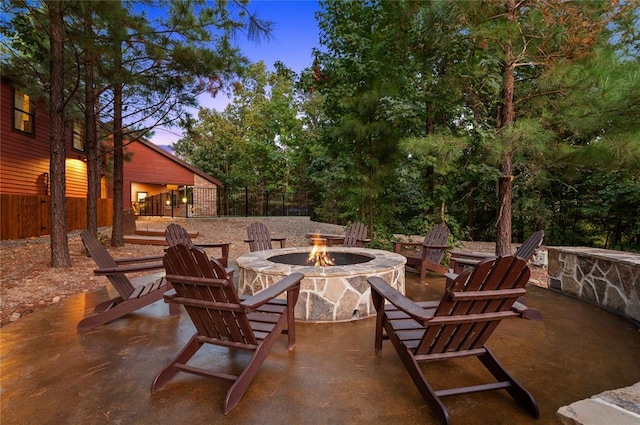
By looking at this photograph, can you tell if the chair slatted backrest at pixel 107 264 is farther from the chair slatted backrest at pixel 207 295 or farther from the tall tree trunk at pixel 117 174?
the tall tree trunk at pixel 117 174

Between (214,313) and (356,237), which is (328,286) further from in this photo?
(356,237)

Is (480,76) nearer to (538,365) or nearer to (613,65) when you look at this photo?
(613,65)

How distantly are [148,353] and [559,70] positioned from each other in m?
5.59

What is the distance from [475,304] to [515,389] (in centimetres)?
52

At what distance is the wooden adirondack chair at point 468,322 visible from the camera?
1740 millimetres

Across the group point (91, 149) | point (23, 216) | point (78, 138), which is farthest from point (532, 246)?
point (78, 138)

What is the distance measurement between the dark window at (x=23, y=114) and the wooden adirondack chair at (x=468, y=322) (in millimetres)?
12065

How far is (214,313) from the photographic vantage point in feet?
6.45

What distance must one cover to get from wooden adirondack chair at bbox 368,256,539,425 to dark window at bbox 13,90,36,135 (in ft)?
39.6

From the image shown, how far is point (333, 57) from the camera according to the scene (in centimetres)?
629

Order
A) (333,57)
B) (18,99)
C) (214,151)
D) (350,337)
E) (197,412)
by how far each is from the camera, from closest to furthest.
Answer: (197,412) → (350,337) → (333,57) → (18,99) → (214,151)

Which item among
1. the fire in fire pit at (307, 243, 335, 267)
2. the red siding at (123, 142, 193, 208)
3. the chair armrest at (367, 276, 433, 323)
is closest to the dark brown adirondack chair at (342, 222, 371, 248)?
the fire in fire pit at (307, 243, 335, 267)

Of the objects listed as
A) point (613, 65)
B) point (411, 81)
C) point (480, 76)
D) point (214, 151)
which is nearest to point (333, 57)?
point (411, 81)

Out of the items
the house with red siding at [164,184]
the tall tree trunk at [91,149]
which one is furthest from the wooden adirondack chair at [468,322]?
the house with red siding at [164,184]
